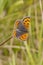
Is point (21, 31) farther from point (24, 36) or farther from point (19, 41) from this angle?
point (19, 41)

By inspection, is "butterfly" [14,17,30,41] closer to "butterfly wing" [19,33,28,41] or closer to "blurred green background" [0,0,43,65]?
"butterfly wing" [19,33,28,41]

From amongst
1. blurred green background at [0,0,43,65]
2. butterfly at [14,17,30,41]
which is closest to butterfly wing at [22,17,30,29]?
butterfly at [14,17,30,41]

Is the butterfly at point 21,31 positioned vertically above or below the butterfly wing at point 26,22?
below

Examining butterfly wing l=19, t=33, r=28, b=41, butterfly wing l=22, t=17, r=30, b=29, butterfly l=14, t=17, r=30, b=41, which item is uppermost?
butterfly wing l=22, t=17, r=30, b=29

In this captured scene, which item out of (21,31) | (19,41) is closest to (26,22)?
(21,31)

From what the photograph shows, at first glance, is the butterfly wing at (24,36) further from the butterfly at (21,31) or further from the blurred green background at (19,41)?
the blurred green background at (19,41)

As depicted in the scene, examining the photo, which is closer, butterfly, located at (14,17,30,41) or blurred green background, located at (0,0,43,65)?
butterfly, located at (14,17,30,41)

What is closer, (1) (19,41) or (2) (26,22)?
(2) (26,22)

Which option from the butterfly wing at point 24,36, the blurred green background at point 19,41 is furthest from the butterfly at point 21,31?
the blurred green background at point 19,41

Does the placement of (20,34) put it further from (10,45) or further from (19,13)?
(19,13)
